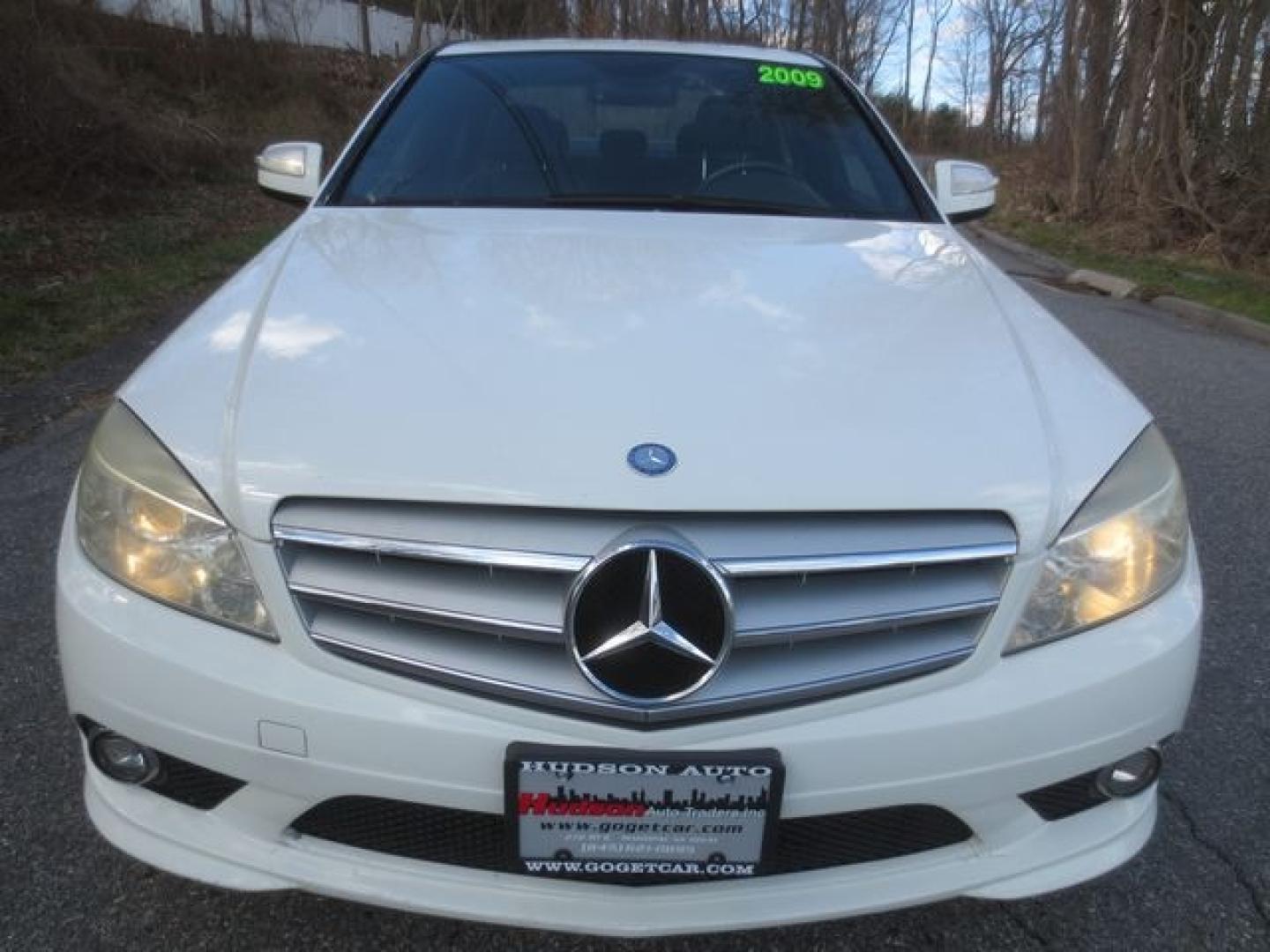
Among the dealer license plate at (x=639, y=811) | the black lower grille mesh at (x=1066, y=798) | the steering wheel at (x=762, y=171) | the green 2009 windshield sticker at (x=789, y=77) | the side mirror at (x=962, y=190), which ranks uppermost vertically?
the green 2009 windshield sticker at (x=789, y=77)

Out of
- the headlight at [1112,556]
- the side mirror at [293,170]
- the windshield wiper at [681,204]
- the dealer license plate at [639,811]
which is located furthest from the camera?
the side mirror at [293,170]

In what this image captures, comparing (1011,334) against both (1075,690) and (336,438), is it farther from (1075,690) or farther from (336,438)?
(336,438)

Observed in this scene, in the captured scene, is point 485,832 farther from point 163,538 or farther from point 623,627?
point 163,538

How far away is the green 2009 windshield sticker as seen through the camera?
3.16 m

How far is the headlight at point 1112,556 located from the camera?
4.98ft

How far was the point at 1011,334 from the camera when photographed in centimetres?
193

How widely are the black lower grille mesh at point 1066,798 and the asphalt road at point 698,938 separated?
0.38 metres

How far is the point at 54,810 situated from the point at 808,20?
2392 cm

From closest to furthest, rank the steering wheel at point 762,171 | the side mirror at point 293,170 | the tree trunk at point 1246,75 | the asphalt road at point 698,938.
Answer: the asphalt road at point 698,938 → the steering wheel at point 762,171 → the side mirror at point 293,170 → the tree trunk at point 1246,75

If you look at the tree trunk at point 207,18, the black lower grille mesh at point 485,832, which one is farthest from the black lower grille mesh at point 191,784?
the tree trunk at point 207,18

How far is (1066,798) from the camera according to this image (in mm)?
1599

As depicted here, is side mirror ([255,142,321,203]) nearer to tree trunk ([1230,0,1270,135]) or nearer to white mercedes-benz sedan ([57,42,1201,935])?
white mercedes-benz sedan ([57,42,1201,935])

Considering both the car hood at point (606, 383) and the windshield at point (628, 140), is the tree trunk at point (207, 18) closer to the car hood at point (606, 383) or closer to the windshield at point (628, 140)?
the windshield at point (628, 140)

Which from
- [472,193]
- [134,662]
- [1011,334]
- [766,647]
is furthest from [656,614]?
[472,193]
